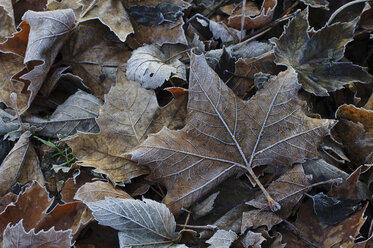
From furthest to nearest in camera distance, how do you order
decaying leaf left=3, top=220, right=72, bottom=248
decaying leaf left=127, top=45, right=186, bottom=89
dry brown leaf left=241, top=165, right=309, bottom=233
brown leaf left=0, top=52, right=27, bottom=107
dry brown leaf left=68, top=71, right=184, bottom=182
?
brown leaf left=0, top=52, right=27, bottom=107, decaying leaf left=127, top=45, right=186, bottom=89, dry brown leaf left=68, top=71, right=184, bottom=182, dry brown leaf left=241, top=165, right=309, bottom=233, decaying leaf left=3, top=220, right=72, bottom=248

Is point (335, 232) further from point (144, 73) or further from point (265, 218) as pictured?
point (144, 73)

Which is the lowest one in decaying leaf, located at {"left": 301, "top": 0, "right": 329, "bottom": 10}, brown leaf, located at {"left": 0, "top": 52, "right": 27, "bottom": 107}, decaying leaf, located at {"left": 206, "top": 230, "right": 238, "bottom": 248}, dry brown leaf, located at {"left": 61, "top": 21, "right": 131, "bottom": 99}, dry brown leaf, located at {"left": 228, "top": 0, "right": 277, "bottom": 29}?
decaying leaf, located at {"left": 206, "top": 230, "right": 238, "bottom": 248}

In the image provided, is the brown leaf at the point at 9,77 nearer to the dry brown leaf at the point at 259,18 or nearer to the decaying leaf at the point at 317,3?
the dry brown leaf at the point at 259,18

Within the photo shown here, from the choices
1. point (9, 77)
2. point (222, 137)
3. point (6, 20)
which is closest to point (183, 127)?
point (222, 137)

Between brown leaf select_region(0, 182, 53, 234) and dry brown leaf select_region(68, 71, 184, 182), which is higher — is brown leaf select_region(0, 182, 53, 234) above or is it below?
below

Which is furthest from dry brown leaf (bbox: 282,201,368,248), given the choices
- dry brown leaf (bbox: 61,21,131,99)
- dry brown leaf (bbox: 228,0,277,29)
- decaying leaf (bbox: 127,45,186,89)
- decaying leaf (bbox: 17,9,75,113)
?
decaying leaf (bbox: 17,9,75,113)

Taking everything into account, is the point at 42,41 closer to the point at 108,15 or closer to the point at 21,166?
the point at 108,15

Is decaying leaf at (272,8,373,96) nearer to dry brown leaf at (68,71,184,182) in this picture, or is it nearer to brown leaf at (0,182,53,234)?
dry brown leaf at (68,71,184,182)

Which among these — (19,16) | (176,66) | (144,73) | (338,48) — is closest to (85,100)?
(144,73)
